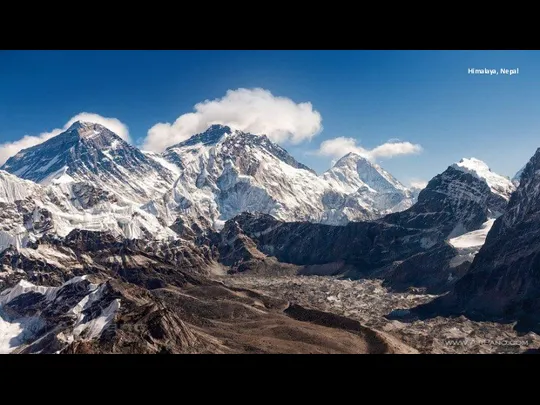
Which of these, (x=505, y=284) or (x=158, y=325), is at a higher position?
(x=505, y=284)

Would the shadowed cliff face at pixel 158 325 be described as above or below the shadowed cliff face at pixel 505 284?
below

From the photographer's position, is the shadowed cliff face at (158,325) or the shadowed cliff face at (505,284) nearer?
the shadowed cliff face at (158,325)

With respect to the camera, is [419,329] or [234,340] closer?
[234,340]

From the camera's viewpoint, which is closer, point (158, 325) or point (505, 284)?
point (158, 325)
